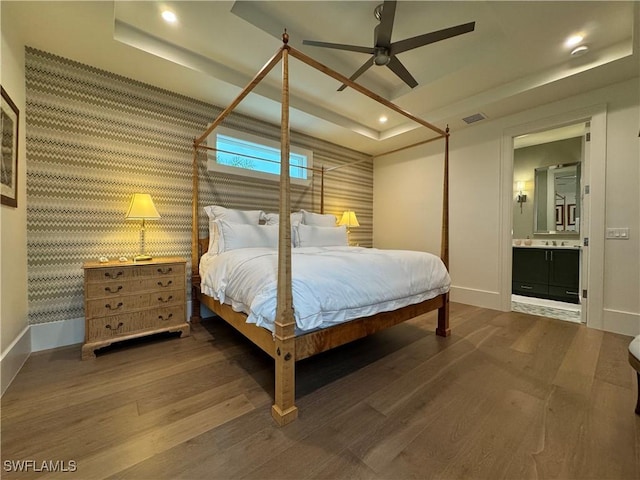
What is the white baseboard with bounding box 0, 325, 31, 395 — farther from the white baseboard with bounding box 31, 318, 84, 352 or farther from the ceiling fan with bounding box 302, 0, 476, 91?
the ceiling fan with bounding box 302, 0, 476, 91

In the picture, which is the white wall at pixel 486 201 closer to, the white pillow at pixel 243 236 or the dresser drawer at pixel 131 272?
the white pillow at pixel 243 236

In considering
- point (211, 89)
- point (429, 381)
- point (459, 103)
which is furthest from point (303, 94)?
point (429, 381)

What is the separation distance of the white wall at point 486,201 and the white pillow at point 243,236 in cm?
279

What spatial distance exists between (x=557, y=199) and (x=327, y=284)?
545 cm

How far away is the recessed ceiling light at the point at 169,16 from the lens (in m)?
2.12

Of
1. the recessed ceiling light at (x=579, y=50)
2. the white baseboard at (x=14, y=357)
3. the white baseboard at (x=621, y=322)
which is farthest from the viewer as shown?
the white baseboard at (x=621, y=322)

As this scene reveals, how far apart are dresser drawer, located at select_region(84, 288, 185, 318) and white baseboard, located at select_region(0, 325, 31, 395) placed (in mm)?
429

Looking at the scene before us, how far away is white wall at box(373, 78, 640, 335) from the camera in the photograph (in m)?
2.78

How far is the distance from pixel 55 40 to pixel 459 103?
423 cm

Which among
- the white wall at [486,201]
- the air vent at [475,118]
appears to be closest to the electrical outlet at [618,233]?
the white wall at [486,201]

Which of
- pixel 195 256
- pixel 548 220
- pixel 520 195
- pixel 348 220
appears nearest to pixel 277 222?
pixel 195 256

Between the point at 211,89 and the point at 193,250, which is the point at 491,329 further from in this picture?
the point at 211,89

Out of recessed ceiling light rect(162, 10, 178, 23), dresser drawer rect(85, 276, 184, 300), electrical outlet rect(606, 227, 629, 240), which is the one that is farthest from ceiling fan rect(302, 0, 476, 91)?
electrical outlet rect(606, 227, 629, 240)

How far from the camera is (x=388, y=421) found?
1.46 m
